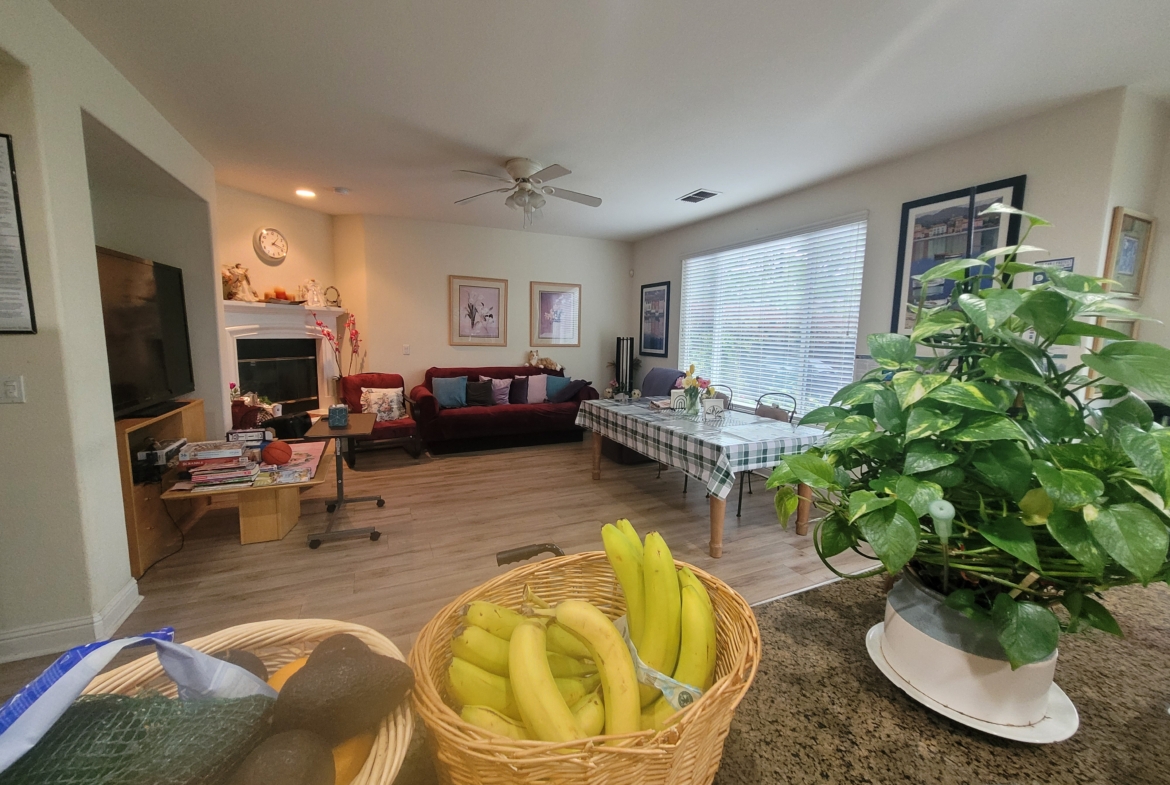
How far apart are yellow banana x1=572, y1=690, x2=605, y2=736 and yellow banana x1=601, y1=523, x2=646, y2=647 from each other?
10 centimetres

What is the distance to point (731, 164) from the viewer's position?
3.21m

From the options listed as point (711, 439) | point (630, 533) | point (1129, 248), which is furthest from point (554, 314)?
point (630, 533)

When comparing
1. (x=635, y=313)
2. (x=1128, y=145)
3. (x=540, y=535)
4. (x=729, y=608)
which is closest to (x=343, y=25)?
(x=729, y=608)

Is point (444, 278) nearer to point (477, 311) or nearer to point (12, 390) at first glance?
point (477, 311)

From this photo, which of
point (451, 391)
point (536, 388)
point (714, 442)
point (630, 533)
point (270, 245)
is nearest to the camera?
point (630, 533)

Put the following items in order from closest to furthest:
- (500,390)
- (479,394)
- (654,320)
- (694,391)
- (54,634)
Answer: (54,634), (694,391), (479,394), (500,390), (654,320)

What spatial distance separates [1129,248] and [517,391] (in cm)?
478

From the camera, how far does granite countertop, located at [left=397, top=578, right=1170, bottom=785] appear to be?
1.70 ft

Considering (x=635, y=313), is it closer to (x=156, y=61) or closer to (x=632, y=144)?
(x=632, y=144)

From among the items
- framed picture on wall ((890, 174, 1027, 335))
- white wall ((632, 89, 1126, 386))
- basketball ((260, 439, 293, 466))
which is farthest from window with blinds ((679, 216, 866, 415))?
basketball ((260, 439, 293, 466))

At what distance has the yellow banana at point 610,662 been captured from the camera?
476 millimetres

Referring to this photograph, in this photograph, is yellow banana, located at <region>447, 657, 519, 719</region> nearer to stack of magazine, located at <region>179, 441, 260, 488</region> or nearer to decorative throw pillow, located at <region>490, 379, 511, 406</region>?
stack of magazine, located at <region>179, 441, 260, 488</region>

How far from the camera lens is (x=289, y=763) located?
36cm

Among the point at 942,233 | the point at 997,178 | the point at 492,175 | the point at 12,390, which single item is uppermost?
the point at 492,175
